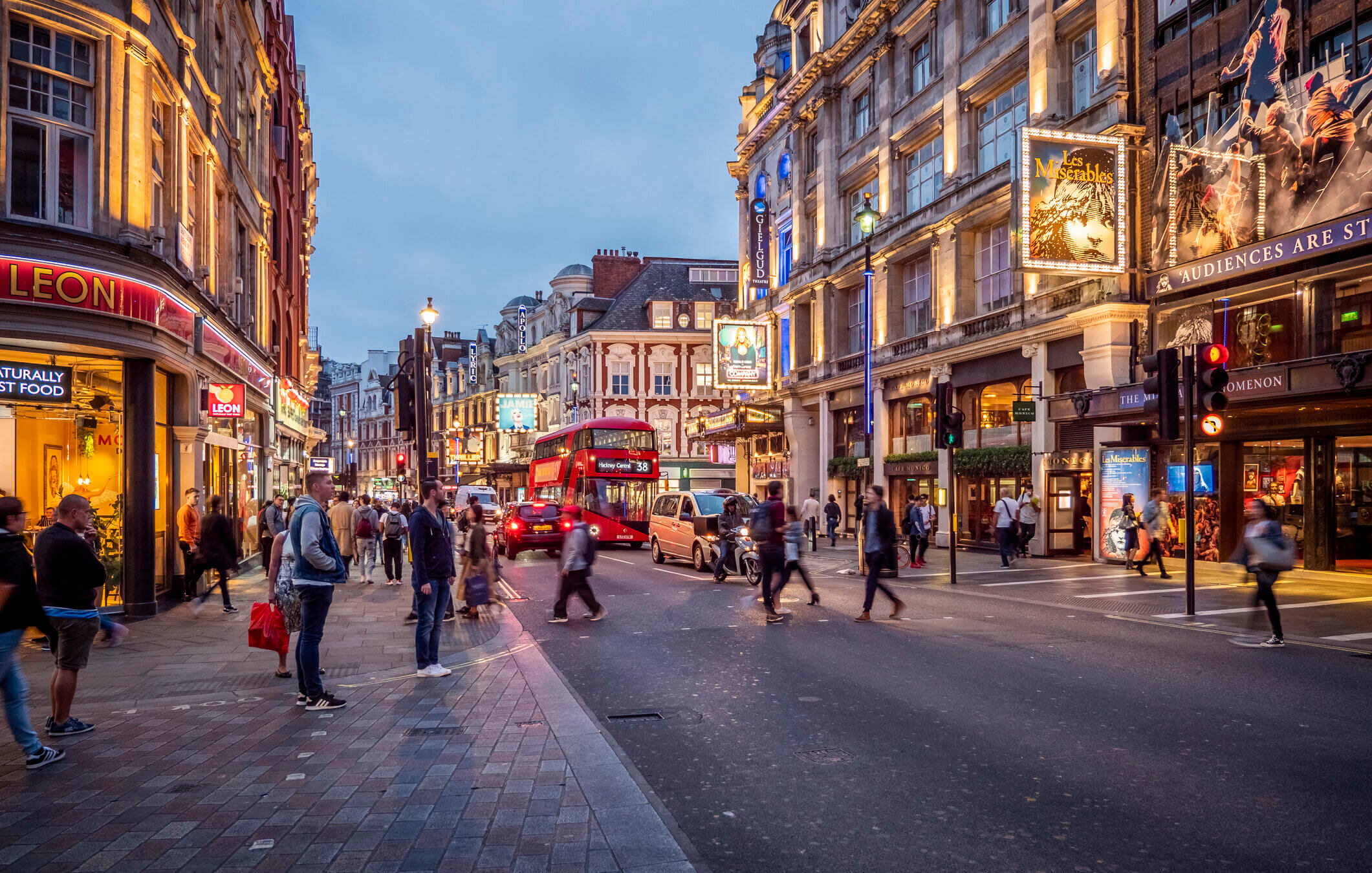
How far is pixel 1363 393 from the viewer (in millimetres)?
16391

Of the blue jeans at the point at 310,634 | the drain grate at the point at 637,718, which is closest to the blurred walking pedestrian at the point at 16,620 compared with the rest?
the blue jeans at the point at 310,634

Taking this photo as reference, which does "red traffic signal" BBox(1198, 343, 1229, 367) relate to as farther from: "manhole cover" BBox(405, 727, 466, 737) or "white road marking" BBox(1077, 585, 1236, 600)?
"manhole cover" BBox(405, 727, 466, 737)

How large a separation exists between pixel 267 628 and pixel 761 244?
37.2 m

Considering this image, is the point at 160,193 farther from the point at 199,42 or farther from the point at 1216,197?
the point at 1216,197

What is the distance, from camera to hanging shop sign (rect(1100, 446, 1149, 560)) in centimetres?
2205

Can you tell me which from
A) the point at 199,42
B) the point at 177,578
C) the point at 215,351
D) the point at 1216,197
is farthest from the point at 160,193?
the point at 1216,197

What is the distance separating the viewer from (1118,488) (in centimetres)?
2258

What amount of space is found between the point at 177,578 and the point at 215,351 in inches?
Answer: 178

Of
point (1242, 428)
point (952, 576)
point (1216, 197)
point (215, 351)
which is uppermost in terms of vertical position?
point (1216, 197)

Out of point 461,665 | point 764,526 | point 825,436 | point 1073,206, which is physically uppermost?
point 1073,206

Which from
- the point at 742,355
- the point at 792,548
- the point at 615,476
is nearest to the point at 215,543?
the point at 792,548

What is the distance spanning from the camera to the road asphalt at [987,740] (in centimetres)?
484

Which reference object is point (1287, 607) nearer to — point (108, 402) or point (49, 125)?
point (108, 402)

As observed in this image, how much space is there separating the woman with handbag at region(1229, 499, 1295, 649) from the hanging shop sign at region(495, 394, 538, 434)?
202 feet
